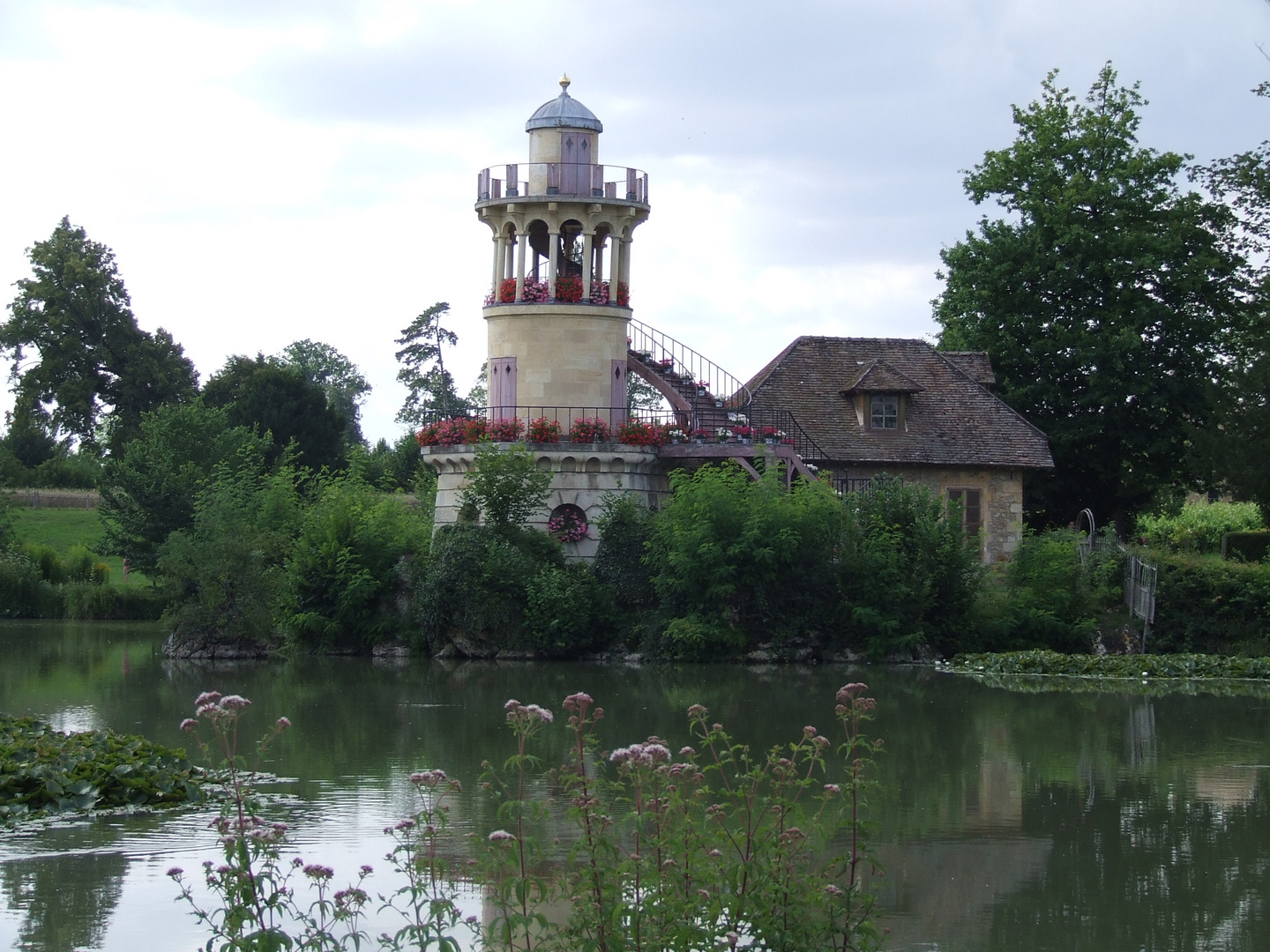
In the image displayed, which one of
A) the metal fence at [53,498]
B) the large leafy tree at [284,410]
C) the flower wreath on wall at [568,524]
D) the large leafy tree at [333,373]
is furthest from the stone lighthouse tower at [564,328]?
the large leafy tree at [333,373]

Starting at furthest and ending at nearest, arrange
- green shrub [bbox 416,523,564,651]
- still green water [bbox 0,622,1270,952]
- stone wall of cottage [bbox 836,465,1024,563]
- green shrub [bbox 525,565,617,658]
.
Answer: stone wall of cottage [bbox 836,465,1024,563]
green shrub [bbox 416,523,564,651]
green shrub [bbox 525,565,617,658]
still green water [bbox 0,622,1270,952]

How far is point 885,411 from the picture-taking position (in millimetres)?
41812

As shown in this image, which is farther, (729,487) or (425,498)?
(425,498)

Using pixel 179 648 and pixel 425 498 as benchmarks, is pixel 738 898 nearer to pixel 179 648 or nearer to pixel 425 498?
pixel 179 648

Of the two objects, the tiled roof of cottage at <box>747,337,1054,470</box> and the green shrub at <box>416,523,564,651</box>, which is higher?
the tiled roof of cottage at <box>747,337,1054,470</box>

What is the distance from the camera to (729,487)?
34750 mm

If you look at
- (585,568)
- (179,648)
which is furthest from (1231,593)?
(179,648)

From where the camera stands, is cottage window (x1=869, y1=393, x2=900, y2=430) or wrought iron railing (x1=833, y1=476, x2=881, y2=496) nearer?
wrought iron railing (x1=833, y1=476, x2=881, y2=496)

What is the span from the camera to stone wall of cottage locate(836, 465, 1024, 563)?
135 ft

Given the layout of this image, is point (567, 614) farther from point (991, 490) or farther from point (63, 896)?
A: point (63, 896)

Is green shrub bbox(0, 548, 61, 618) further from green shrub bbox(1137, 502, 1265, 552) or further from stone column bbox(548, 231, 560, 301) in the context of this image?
green shrub bbox(1137, 502, 1265, 552)

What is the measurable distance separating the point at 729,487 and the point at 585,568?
3449 millimetres

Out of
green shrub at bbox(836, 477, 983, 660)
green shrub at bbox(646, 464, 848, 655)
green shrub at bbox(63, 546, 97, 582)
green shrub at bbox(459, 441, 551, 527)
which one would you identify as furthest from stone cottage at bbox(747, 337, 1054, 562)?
green shrub at bbox(63, 546, 97, 582)

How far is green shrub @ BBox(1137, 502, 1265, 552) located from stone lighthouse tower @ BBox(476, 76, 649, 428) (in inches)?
497
